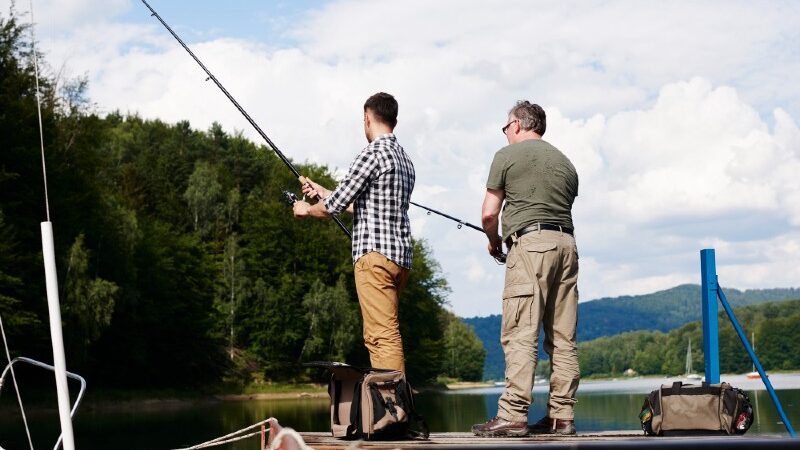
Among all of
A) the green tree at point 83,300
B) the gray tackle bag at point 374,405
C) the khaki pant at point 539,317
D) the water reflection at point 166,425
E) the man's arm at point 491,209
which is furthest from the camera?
the green tree at point 83,300

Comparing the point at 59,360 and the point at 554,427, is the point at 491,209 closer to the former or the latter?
the point at 554,427

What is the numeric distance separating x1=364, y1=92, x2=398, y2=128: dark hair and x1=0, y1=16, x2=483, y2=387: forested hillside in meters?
25.9

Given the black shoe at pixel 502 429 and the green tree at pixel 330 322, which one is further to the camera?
the green tree at pixel 330 322

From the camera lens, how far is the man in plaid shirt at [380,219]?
5.54 m

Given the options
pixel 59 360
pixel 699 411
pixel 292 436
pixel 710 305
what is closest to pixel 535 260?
pixel 699 411

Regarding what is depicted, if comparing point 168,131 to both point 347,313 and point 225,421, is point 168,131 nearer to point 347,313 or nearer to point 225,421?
point 347,313

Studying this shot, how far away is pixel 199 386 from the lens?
4781 cm

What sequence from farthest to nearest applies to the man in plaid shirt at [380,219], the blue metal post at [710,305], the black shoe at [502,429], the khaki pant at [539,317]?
the blue metal post at [710,305] < the man in plaid shirt at [380,219] < the khaki pant at [539,317] < the black shoe at [502,429]

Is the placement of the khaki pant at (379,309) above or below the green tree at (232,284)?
below

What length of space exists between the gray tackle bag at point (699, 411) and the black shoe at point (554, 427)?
0.38m

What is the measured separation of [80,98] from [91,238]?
4792 millimetres

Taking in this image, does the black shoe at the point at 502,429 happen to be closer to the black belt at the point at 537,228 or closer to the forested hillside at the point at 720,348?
the black belt at the point at 537,228

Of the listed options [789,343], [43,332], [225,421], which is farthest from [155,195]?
[789,343]

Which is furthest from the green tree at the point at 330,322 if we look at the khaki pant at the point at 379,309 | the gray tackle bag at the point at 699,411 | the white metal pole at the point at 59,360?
the white metal pole at the point at 59,360
